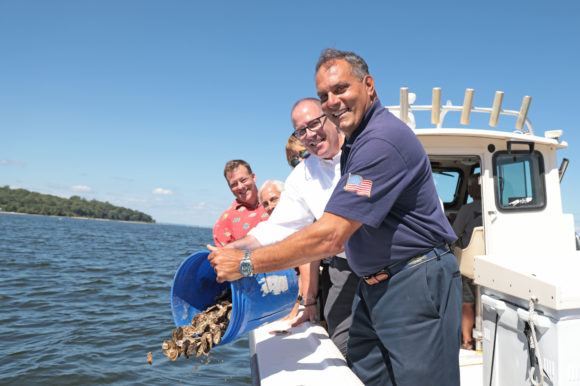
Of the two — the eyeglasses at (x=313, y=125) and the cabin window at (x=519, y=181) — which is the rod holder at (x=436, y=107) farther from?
the eyeglasses at (x=313, y=125)

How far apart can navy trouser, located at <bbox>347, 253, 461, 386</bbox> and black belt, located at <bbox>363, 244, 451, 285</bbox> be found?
0.02 m

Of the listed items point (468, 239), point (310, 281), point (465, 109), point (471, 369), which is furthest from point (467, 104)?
point (310, 281)

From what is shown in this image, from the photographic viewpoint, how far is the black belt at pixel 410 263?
1.90 m

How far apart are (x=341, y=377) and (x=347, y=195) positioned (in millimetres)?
1016

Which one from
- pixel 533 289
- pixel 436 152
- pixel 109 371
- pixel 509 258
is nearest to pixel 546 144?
pixel 436 152

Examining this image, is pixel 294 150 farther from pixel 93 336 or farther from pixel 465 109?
pixel 93 336

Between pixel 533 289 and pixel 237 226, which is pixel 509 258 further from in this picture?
pixel 237 226

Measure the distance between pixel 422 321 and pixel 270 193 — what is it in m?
2.38

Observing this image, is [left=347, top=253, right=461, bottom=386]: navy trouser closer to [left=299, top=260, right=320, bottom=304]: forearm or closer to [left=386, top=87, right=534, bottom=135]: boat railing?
[left=299, top=260, right=320, bottom=304]: forearm

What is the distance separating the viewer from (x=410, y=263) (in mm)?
1901

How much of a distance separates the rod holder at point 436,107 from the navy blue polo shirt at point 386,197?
351cm

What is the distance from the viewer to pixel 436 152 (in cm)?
480

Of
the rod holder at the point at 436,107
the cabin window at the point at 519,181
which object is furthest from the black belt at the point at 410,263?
the rod holder at the point at 436,107

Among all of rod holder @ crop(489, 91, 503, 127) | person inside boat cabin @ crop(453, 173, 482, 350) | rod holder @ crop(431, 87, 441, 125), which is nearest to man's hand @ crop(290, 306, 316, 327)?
person inside boat cabin @ crop(453, 173, 482, 350)
